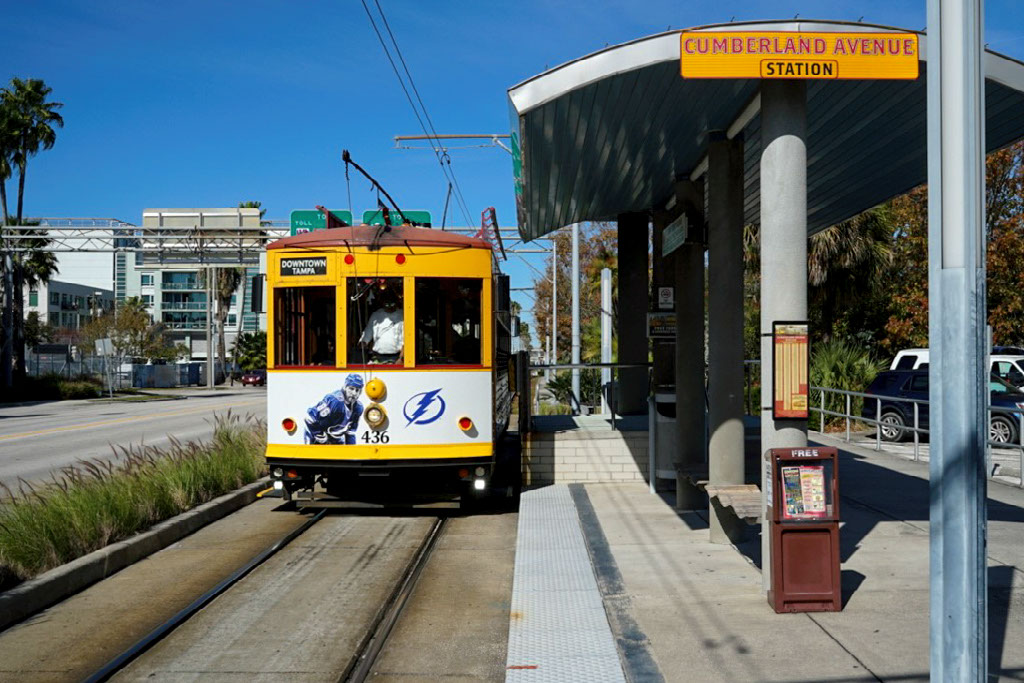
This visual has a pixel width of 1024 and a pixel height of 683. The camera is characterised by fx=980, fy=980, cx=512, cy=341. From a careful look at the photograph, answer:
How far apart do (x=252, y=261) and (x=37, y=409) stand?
32.3 ft

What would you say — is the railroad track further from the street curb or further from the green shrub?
the green shrub

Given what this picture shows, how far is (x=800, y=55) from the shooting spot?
7.04 metres

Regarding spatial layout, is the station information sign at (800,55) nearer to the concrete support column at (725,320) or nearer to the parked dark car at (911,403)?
the concrete support column at (725,320)

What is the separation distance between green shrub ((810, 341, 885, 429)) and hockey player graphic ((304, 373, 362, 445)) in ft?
44.3

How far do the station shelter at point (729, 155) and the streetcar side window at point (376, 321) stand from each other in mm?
1893

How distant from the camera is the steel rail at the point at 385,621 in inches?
227

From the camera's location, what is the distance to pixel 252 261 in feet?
120

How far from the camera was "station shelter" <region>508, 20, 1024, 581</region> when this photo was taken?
706cm

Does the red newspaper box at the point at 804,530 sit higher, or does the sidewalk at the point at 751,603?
the red newspaper box at the point at 804,530

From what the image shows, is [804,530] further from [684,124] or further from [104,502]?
[104,502]

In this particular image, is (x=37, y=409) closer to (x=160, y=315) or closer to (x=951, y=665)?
(x=951, y=665)

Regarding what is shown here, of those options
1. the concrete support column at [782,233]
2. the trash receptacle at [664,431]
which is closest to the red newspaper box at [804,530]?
the concrete support column at [782,233]

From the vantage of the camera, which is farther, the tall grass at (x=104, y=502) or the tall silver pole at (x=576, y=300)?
the tall silver pole at (x=576, y=300)

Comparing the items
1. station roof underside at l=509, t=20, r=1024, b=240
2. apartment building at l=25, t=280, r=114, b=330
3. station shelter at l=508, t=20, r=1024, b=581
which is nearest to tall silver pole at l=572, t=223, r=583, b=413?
station shelter at l=508, t=20, r=1024, b=581
